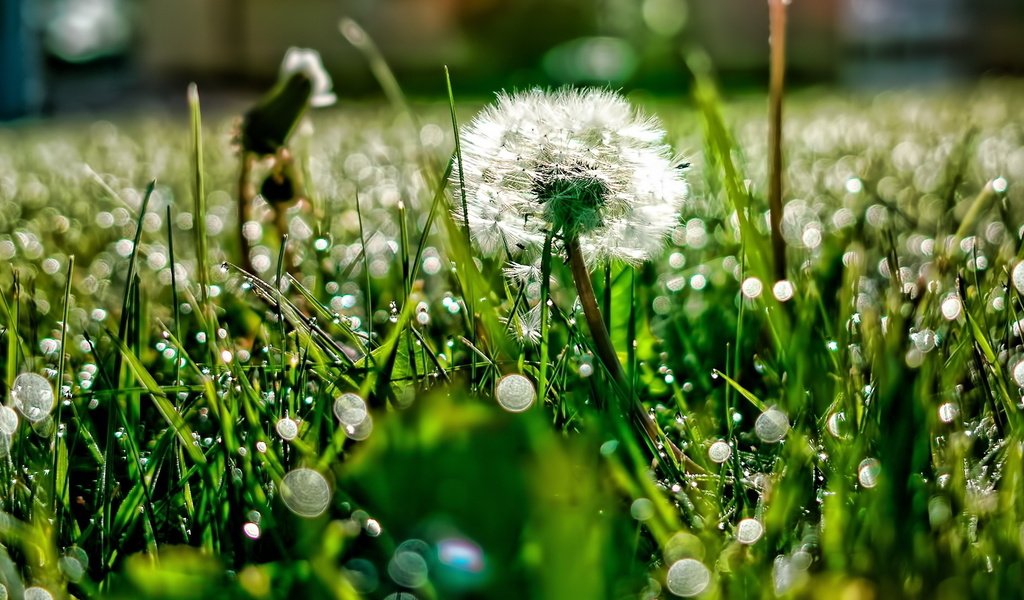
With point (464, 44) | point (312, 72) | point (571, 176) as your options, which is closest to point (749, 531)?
point (571, 176)

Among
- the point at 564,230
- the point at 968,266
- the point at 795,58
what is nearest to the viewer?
the point at 564,230

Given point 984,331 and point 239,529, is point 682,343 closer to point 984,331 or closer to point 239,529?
point 984,331

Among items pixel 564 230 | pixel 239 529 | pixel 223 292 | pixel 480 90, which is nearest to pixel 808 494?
pixel 564 230

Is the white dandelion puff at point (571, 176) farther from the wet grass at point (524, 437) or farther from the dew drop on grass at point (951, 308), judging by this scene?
the dew drop on grass at point (951, 308)

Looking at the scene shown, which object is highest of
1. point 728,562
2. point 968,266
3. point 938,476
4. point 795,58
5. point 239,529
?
point 795,58

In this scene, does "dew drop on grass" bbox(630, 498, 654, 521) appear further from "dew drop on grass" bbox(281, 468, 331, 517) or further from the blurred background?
the blurred background

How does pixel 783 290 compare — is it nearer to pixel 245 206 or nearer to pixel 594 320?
pixel 594 320

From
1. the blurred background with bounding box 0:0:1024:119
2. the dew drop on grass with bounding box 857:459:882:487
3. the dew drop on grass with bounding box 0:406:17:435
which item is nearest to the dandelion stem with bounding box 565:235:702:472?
the dew drop on grass with bounding box 857:459:882:487
